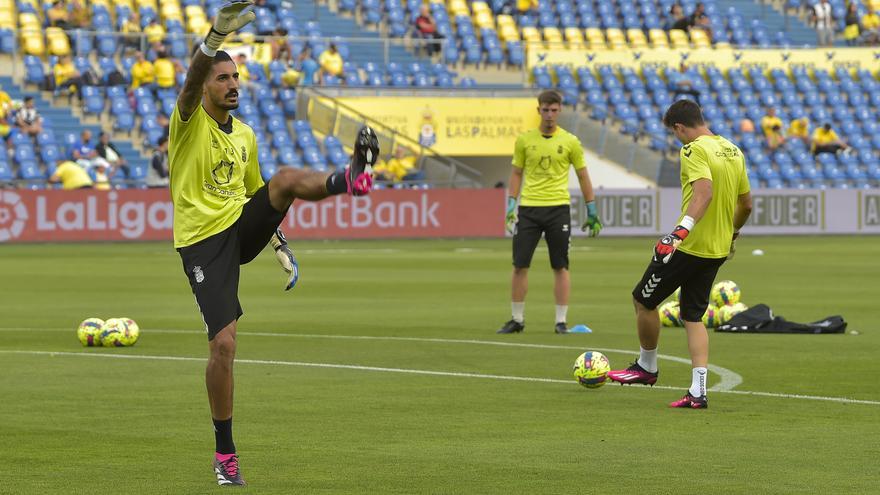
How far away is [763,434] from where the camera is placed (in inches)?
408

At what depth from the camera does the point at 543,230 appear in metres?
18.4

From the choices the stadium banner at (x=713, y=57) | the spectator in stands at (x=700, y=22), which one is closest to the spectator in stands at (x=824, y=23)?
the stadium banner at (x=713, y=57)

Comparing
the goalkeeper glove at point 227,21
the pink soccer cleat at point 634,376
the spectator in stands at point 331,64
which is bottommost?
the pink soccer cleat at point 634,376

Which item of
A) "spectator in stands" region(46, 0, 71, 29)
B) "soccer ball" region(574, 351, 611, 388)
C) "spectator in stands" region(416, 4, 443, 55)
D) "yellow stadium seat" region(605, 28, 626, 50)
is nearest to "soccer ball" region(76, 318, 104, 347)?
"soccer ball" region(574, 351, 611, 388)

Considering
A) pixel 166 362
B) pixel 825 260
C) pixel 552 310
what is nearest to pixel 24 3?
pixel 825 260

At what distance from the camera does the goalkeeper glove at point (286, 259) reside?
9.38 meters

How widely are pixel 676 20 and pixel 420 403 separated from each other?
1807 inches

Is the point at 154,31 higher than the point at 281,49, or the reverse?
the point at 154,31

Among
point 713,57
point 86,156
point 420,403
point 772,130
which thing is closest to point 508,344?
point 420,403

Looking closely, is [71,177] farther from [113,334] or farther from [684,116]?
[684,116]

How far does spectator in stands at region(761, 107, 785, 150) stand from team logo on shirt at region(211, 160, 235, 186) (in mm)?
44961

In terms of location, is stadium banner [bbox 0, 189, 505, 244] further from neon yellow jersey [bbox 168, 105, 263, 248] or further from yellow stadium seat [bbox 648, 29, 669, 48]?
neon yellow jersey [bbox 168, 105, 263, 248]

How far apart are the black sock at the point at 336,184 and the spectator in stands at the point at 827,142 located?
46.2 meters

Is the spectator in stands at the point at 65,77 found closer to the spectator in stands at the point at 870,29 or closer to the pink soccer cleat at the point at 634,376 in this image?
the spectator in stands at the point at 870,29
